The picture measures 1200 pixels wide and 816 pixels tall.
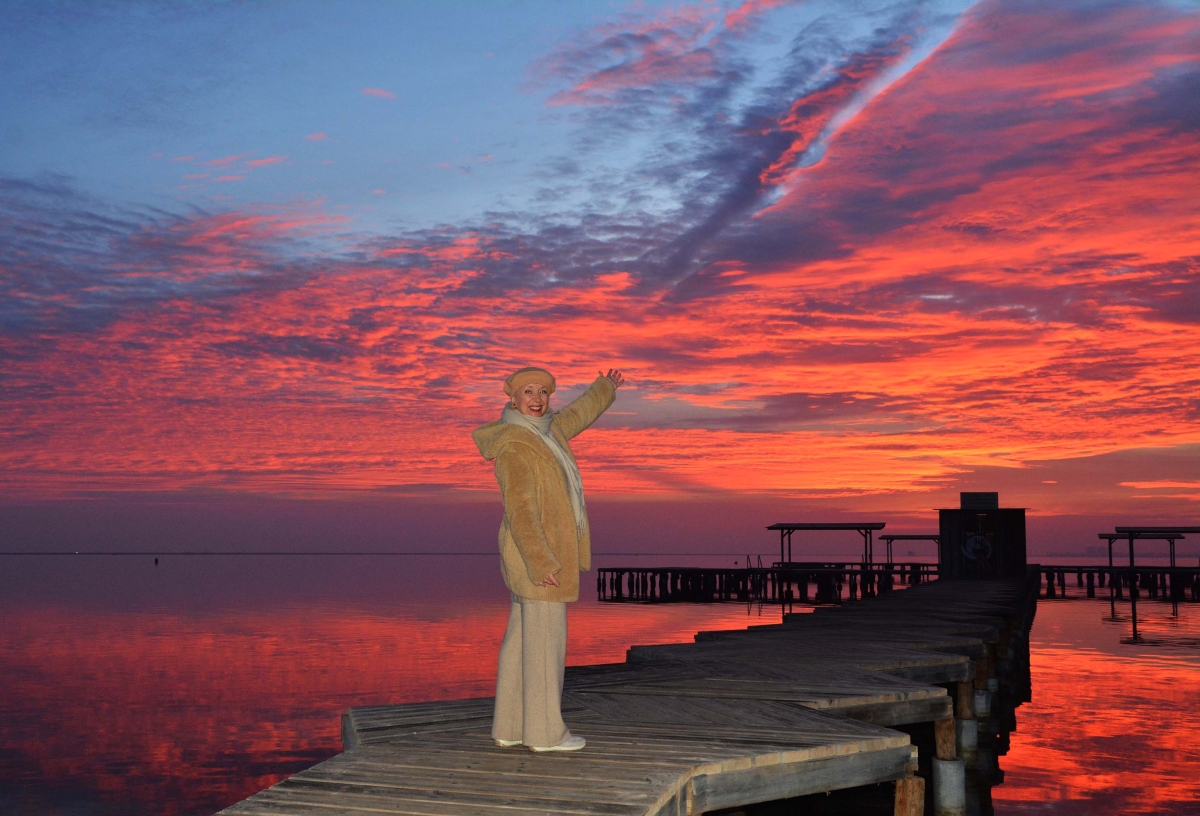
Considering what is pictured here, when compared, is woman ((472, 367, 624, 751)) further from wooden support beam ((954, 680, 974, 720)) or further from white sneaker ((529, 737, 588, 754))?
wooden support beam ((954, 680, 974, 720))

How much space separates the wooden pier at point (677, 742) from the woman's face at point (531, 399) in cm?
198

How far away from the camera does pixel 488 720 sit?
7238 mm

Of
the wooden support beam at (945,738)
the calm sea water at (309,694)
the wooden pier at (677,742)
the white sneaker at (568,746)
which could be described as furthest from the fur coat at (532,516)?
the calm sea water at (309,694)

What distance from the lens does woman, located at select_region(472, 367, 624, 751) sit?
→ 19.2 ft

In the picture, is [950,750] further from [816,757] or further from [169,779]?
[169,779]

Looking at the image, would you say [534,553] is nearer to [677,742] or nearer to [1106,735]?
[677,742]

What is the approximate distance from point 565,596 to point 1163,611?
4791 centimetres

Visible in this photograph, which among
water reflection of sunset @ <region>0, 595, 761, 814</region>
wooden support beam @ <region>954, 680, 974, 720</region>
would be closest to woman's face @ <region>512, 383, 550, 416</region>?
wooden support beam @ <region>954, 680, 974, 720</region>

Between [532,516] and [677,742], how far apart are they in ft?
5.74

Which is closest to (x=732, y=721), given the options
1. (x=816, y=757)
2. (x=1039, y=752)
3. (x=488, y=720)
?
(x=816, y=757)

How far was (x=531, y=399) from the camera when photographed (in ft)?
20.1

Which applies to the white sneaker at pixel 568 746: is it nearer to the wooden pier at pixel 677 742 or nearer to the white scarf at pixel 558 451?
the wooden pier at pixel 677 742

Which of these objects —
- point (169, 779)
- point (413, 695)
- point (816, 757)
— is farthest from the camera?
point (413, 695)

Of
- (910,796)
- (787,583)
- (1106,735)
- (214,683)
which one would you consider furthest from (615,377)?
(787,583)
